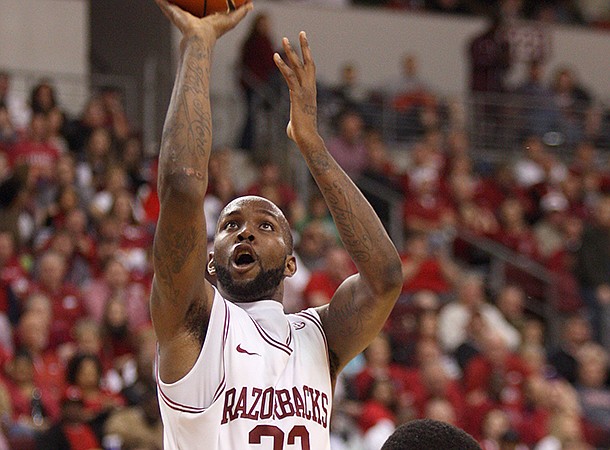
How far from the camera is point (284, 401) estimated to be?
13.5ft

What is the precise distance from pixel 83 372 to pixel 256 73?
679cm

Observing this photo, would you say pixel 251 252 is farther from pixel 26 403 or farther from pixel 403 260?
pixel 403 260

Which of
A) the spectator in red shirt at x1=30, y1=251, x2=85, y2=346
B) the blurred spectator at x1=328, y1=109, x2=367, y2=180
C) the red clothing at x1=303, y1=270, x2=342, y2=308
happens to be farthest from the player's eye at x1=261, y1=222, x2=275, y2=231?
the blurred spectator at x1=328, y1=109, x2=367, y2=180

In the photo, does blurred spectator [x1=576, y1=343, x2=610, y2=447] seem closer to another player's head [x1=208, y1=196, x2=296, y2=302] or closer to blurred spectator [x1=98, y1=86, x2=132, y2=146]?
blurred spectator [x1=98, y1=86, x2=132, y2=146]

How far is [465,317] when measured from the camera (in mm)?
12438

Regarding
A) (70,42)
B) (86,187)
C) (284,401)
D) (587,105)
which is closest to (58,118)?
(86,187)

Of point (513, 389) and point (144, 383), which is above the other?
point (144, 383)

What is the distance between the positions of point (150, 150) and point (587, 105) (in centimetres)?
644

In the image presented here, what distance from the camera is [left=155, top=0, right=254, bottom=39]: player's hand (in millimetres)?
3865

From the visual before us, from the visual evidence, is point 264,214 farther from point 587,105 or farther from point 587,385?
point 587,105

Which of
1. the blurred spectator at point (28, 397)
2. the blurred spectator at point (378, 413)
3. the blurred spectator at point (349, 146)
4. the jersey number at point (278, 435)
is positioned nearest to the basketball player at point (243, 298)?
the jersey number at point (278, 435)

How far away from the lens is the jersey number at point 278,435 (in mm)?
4035

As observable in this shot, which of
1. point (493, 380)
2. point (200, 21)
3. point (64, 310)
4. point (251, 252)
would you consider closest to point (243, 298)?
point (251, 252)

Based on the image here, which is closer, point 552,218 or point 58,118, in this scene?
point 58,118
